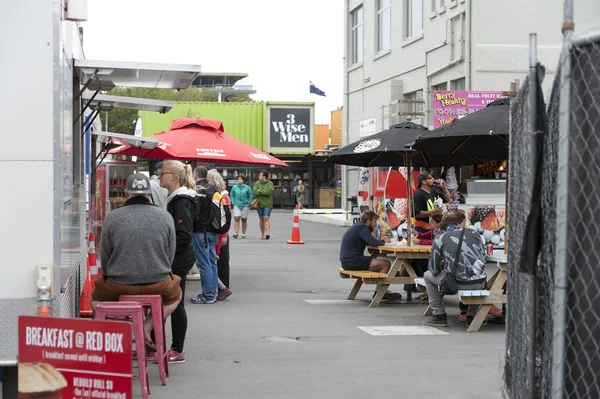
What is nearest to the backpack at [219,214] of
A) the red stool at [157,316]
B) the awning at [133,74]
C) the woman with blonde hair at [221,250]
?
the woman with blonde hair at [221,250]

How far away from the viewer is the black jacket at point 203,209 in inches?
436

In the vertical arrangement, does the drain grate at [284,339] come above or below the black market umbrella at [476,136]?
below

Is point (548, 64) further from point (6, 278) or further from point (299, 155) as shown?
→ point (299, 155)

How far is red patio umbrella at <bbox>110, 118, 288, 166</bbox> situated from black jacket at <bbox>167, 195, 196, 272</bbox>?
19.8ft

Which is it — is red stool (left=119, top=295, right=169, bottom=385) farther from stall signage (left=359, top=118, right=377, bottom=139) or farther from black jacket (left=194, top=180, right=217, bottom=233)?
stall signage (left=359, top=118, right=377, bottom=139)

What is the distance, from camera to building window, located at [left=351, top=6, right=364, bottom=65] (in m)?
33.4

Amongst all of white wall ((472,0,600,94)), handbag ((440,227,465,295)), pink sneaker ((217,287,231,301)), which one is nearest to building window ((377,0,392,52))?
white wall ((472,0,600,94))

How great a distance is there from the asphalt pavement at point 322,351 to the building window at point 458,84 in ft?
31.1

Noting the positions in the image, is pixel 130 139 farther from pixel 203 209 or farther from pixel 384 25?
pixel 384 25

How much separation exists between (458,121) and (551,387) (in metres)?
7.38

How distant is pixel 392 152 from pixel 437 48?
10.2 meters

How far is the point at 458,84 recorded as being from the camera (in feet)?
76.5

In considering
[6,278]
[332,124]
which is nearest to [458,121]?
[6,278]

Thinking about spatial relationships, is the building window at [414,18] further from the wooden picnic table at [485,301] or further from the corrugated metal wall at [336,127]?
the corrugated metal wall at [336,127]
